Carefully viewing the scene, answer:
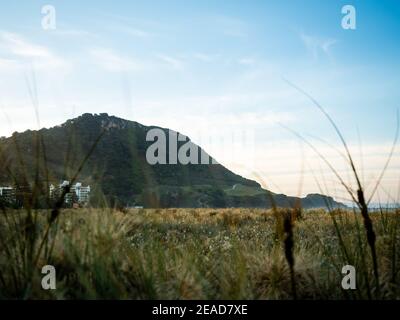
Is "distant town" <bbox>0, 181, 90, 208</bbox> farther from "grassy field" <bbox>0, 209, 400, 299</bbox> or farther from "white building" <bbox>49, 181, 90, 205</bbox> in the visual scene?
"grassy field" <bbox>0, 209, 400, 299</bbox>

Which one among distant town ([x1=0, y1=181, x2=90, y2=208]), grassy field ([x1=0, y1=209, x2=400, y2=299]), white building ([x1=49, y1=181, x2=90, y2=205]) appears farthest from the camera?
white building ([x1=49, y1=181, x2=90, y2=205])

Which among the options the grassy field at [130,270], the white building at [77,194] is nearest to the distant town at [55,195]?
the white building at [77,194]

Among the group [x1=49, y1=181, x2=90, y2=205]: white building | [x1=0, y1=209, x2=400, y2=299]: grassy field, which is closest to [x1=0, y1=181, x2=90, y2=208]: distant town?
[x1=49, y1=181, x2=90, y2=205]: white building

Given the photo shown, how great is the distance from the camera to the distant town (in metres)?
3.19

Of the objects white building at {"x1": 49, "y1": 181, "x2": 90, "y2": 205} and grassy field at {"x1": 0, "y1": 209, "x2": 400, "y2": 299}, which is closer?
grassy field at {"x1": 0, "y1": 209, "x2": 400, "y2": 299}

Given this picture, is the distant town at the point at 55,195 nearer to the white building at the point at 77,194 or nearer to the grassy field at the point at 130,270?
the white building at the point at 77,194

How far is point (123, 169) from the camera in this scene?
218 inches

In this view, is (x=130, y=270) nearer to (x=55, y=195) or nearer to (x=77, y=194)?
(x=55, y=195)

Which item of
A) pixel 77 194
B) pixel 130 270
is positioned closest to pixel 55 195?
pixel 77 194

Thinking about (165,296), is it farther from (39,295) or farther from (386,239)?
(386,239)

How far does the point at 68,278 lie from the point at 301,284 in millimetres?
1643

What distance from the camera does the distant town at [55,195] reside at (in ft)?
10.5

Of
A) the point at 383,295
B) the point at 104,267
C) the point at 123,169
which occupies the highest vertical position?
the point at 123,169
